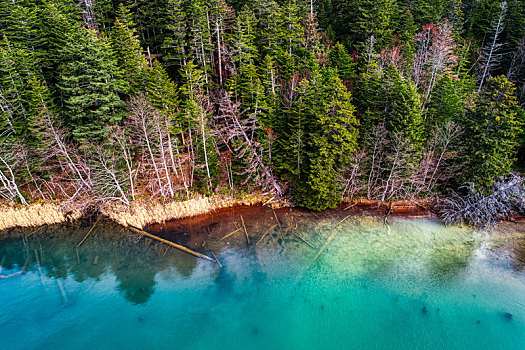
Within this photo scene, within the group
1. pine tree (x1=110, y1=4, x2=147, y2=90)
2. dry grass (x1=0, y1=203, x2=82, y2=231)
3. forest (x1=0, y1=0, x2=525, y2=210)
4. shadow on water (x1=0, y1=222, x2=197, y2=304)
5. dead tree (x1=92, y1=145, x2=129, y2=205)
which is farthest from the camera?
pine tree (x1=110, y1=4, x2=147, y2=90)

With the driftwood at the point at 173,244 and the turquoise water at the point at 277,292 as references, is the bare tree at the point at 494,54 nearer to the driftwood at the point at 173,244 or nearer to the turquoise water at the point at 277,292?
the turquoise water at the point at 277,292

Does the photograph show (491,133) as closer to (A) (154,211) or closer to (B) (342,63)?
(B) (342,63)

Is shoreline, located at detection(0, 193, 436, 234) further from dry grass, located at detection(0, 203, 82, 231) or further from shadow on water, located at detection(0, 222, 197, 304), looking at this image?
shadow on water, located at detection(0, 222, 197, 304)

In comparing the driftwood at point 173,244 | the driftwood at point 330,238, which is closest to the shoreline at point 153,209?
the driftwood at point 173,244

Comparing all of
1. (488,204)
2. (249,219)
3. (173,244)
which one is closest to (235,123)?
(249,219)

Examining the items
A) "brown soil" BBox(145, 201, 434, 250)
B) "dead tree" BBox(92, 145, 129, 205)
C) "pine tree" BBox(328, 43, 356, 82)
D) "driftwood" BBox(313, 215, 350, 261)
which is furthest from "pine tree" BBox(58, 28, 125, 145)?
"pine tree" BBox(328, 43, 356, 82)

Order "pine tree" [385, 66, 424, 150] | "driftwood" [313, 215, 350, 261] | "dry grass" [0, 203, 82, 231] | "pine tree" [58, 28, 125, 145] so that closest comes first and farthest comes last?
"driftwood" [313, 215, 350, 261]
"pine tree" [58, 28, 125, 145]
"pine tree" [385, 66, 424, 150]
"dry grass" [0, 203, 82, 231]

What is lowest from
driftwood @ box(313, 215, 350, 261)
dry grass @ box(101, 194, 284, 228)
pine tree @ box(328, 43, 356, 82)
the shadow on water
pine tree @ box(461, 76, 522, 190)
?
the shadow on water
